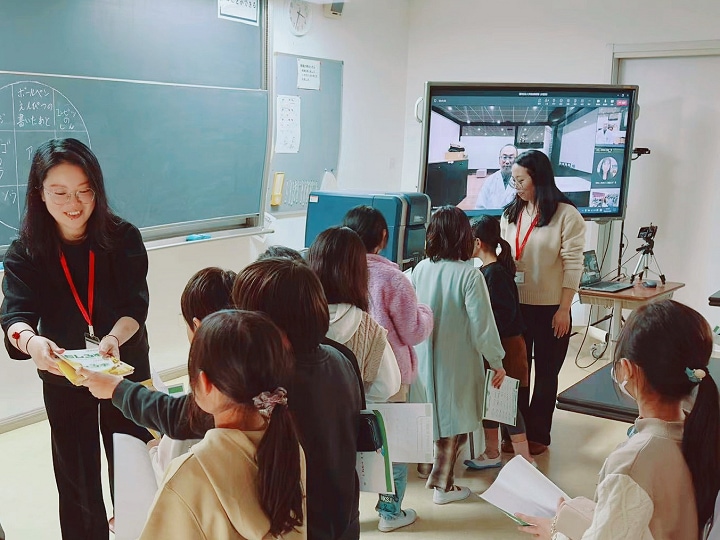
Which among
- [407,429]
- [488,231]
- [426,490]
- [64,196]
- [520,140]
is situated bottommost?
[426,490]

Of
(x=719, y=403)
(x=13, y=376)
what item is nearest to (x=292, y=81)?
(x=13, y=376)

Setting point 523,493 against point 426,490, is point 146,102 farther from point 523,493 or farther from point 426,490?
point 523,493

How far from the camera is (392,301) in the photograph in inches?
99.3

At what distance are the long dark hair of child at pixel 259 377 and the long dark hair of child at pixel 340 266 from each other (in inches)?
32.2

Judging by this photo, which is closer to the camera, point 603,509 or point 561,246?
point 603,509

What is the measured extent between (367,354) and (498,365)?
3.19 ft

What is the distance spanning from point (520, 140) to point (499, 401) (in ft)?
6.50

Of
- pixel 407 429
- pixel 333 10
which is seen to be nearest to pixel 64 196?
pixel 407 429

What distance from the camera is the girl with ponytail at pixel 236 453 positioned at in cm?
115

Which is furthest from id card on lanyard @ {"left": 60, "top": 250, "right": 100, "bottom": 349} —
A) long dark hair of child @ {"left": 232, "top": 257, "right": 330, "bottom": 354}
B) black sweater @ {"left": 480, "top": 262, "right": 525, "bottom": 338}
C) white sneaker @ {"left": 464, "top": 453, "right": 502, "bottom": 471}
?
white sneaker @ {"left": 464, "top": 453, "right": 502, "bottom": 471}

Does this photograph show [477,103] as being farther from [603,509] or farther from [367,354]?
[603,509]

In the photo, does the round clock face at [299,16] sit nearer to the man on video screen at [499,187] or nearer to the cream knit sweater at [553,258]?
the man on video screen at [499,187]

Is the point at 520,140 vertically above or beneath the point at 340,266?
above

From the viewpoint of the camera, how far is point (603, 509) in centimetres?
128
